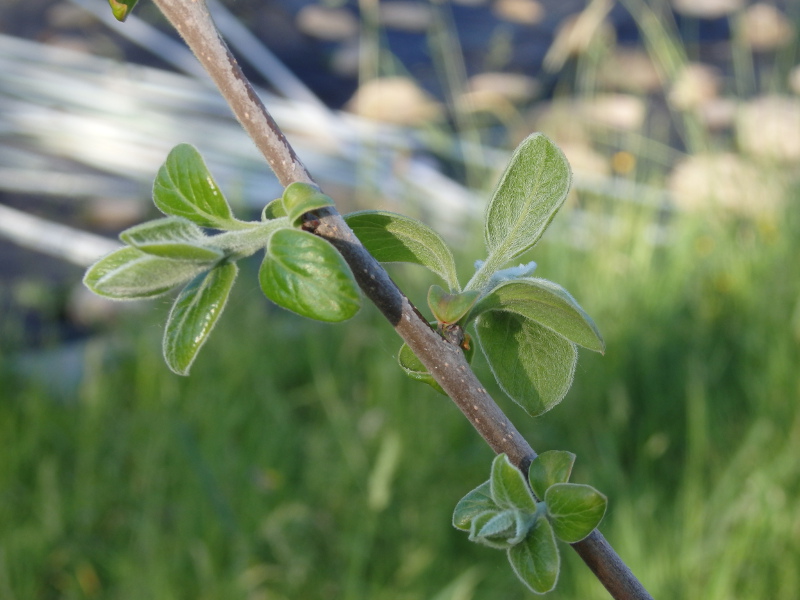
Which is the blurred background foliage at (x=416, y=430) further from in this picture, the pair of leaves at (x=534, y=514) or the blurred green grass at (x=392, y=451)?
the pair of leaves at (x=534, y=514)

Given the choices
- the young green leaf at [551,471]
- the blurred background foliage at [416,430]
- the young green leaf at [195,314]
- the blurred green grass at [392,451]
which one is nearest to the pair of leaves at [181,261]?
the young green leaf at [195,314]

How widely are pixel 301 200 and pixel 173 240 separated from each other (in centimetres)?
4

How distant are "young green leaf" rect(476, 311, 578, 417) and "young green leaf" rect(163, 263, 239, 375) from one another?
10 cm

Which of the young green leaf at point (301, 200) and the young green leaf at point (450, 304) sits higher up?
the young green leaf at point (301, 200)

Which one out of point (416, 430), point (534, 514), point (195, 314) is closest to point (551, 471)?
point (534, 514)

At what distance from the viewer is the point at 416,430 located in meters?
1.79

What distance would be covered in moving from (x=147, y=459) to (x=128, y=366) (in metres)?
0.45

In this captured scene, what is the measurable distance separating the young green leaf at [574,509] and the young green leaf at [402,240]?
0.07 m

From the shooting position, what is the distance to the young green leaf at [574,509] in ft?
0.80

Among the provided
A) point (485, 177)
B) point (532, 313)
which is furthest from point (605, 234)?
point (532, 313)

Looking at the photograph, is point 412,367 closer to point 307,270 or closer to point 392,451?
point 307,270

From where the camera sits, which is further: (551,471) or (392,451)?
(392,451)

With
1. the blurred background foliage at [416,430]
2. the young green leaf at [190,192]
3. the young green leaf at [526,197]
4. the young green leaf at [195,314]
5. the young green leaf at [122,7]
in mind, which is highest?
the young green leaf at [122,7]

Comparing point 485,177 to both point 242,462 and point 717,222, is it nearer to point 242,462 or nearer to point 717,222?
point 717,222
